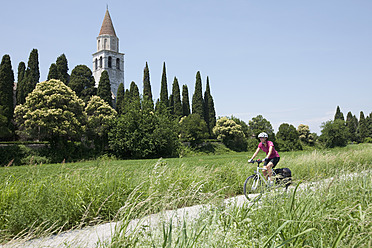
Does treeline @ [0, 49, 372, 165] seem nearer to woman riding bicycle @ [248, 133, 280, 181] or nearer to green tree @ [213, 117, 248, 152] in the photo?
green tree @ [213, 117, 248, 152]

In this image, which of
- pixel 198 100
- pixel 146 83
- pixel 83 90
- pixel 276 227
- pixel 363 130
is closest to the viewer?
pixel 276 227

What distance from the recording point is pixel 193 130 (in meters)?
35.2

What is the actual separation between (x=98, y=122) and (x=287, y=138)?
2714 cm

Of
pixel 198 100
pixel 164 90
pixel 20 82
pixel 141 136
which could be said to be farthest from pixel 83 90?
pixel 198 100

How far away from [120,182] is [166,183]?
3.32ft

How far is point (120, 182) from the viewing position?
578cm

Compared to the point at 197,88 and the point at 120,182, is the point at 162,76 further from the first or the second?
the point at 120,182

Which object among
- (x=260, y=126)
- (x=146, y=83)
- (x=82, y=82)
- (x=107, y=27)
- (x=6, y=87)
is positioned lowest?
(x=260, y=126)

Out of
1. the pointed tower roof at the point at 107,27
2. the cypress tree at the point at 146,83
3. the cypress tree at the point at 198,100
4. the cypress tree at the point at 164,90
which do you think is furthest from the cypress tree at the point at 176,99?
the pointed tower roof at the point at 107,27

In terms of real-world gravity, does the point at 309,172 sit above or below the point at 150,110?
below

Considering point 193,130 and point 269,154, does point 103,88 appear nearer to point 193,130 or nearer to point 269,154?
point 193,130

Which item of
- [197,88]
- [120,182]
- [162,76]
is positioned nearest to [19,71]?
[162,76]

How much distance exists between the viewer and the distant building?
1992 inches

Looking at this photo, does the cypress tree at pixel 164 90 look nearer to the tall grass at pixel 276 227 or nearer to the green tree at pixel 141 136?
the green tree at pixel 141 136
